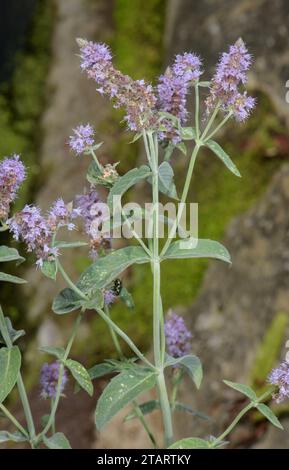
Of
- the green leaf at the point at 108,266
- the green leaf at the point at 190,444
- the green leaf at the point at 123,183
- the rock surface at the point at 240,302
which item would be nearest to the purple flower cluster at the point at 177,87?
the green leaf at the point at 123,183

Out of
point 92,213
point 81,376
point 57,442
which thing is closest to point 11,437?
point 57,442

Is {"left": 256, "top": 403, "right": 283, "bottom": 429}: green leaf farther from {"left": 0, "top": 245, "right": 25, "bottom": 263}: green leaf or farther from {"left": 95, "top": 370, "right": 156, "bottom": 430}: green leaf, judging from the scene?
{"left": 0, "top": 245, "right": 25, "bottom": 263}: green leaf

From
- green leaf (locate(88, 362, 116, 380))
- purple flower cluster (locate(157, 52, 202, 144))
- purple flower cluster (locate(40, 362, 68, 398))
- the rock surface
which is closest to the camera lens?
purple flower cluster (locate(157, 52, 202, 144))

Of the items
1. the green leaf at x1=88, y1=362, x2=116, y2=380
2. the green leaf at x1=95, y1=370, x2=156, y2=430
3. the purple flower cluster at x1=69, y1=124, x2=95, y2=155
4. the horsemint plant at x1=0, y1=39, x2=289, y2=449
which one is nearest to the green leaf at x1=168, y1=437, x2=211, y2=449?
the horsemint plant at x1=0, y1=39, x2=289, y2=449

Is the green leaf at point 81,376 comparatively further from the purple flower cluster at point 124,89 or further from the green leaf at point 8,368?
the purple flower cluster at point 124,89

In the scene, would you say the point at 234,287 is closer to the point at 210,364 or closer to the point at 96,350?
the point at 210,364

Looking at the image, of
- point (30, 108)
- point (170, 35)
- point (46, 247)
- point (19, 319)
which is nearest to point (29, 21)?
point (30, 108)

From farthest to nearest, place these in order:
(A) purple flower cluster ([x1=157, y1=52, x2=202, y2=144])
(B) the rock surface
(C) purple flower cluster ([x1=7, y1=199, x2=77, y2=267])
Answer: (B) the rock surface, (A) purple flower cluster ([x1=157, y1=52, x2=202, y2=144]), (C) purple flower cluster ([x1=7, y1=199, x2=77, y2=267])
